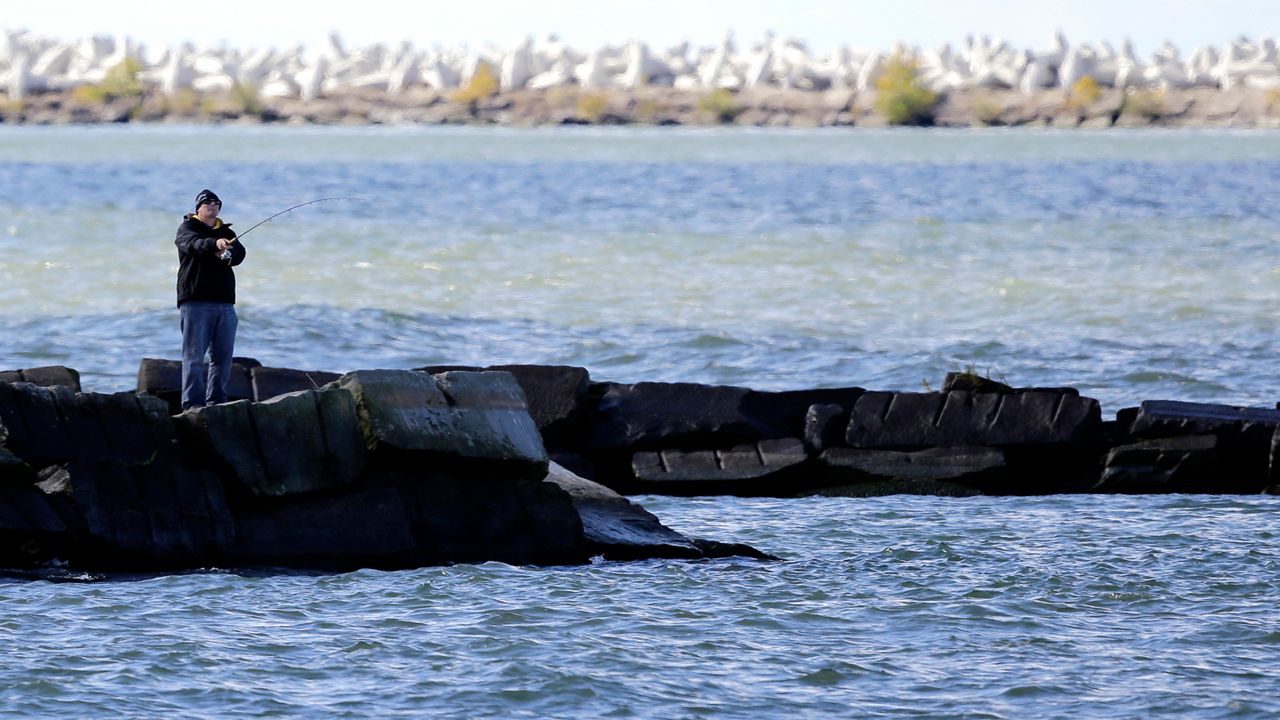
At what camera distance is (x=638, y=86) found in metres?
160

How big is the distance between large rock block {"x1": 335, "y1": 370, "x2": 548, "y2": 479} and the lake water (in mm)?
732

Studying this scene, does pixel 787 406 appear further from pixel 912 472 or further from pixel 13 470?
pixel 13 470

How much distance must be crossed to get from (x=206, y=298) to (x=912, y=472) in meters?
4.61

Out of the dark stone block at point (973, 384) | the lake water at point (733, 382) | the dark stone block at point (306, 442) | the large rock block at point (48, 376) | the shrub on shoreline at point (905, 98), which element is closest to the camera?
the lake water at point (733, 382)

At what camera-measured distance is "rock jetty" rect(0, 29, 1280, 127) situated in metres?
147

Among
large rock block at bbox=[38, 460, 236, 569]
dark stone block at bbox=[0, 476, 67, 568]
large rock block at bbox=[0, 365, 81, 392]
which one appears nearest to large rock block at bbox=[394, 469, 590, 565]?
large rock block at bbox=[38, 460, 236, 569]

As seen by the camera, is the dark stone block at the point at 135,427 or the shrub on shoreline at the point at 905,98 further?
the shrub on shoreline at the point at 905,98

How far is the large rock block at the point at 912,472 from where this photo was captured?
12688mm

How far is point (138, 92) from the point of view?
16688 centimetres

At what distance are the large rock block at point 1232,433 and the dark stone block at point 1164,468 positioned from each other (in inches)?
2.7

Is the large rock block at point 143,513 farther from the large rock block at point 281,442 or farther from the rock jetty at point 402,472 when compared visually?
the large rock block at point 281,442

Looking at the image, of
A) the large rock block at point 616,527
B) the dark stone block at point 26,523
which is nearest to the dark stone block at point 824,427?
the large rock block at point 616,527

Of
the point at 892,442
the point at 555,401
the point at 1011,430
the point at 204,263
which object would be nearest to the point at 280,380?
the point at 555,401

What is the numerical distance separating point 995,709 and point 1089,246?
30481mm
